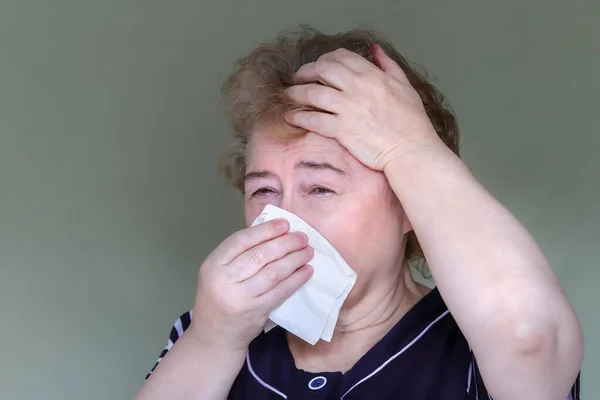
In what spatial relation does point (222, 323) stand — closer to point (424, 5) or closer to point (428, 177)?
point (428, 177)

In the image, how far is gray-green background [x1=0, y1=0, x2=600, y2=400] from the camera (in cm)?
149

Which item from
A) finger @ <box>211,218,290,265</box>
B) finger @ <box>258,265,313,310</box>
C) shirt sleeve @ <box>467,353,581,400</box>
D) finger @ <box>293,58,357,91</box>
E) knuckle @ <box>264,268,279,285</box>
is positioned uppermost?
finger @ <box>293,58,357,91</box>

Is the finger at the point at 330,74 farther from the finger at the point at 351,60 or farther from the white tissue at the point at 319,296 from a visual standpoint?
the white tissue at the point at 319,296

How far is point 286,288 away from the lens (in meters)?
0.86

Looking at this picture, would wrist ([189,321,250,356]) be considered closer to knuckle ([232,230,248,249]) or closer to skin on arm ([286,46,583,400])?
knuckle ([232,230,248,249])

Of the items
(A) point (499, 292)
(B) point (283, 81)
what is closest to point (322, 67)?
(B) point (283, 81)

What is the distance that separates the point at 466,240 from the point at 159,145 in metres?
1.22

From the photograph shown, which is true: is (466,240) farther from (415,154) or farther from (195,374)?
(195,374)

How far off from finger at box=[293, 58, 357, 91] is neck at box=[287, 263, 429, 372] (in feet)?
1.11

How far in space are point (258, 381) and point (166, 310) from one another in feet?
2.90

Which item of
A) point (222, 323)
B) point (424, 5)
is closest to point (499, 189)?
point (424, 5)

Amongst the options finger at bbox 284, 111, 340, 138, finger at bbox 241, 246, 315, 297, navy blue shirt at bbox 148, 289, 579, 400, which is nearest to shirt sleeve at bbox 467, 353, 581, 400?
navy blue shirt at bbox 148, 289, 579, 400

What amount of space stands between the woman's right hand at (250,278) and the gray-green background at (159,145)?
0.81m

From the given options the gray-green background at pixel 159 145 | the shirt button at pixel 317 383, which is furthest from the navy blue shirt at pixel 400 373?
the gray-green background at pixel 159 145
